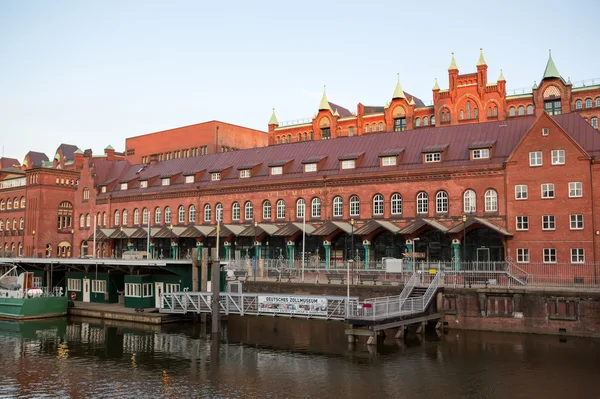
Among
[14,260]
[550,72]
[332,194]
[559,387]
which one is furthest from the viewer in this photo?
[550,72]

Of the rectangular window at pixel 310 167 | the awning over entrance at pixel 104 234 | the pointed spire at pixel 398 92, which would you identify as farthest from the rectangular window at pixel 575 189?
the awning over entrance at pixel 104 234

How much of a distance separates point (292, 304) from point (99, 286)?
2358cm

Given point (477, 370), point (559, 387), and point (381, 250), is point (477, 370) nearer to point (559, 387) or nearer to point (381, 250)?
point (559, 387)

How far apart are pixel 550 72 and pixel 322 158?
40.5 meters

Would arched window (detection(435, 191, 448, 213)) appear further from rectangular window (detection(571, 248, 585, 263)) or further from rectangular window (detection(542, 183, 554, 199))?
rectangular window (detection(571, 248, 585, 263))

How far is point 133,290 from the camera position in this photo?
159 ft

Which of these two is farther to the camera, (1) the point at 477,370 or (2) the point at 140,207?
(2) the point at 140,207

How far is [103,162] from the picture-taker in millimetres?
87812

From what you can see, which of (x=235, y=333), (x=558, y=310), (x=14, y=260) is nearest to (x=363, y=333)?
(x=235, y=333)

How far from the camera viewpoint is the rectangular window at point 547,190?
48.3m

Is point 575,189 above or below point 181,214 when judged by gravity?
below

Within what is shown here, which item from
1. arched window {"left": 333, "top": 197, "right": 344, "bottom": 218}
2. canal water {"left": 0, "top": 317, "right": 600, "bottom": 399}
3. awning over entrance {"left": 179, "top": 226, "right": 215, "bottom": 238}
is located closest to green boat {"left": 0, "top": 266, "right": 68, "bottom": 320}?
canal water {"left": 0, "top": 317, "right": 600, "bottom": 399}

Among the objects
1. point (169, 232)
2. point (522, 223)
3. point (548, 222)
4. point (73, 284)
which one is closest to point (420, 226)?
point (522, 223)

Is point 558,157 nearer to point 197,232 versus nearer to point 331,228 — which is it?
point 331,228
